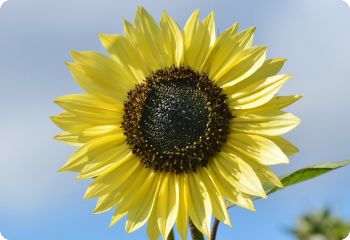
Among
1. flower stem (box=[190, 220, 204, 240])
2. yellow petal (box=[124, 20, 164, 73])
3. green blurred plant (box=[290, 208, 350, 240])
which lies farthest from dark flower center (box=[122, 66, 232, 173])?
green blurred plant (box=[290, 208, 350, 240])

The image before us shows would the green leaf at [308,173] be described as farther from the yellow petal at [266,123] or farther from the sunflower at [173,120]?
the yellow petal at [266,123]

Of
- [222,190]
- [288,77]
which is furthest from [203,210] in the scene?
[288,77]

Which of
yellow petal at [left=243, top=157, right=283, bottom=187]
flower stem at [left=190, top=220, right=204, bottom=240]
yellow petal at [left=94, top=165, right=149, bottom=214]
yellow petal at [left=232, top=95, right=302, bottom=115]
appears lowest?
flower stem at [left=190, top=220, right=204, bottom=240]

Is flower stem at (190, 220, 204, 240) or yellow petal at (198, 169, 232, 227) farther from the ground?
yellow petal at (198, 169, 232, 227)

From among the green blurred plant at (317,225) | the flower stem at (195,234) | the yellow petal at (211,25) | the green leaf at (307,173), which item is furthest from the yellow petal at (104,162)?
the green blurred plant at (317,225)

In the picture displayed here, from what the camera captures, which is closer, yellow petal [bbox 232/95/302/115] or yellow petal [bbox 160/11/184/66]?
yellow petal [bbox 232/95/302/115]

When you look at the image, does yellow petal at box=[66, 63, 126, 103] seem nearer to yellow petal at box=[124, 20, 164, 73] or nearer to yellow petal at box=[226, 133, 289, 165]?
yellow petal at box=[124, 20, 164, 73]

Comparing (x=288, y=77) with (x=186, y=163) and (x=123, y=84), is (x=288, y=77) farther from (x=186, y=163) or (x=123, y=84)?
(x=123, y=84)

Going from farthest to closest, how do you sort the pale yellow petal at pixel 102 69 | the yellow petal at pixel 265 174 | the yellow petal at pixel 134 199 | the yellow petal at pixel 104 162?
1. the pale yellow petal at pixel 102 69
2. the yellow petal at pixel 104 162
3. the yellow petal at pixel 134 199
4. the yellow petal at pixel 265 174
